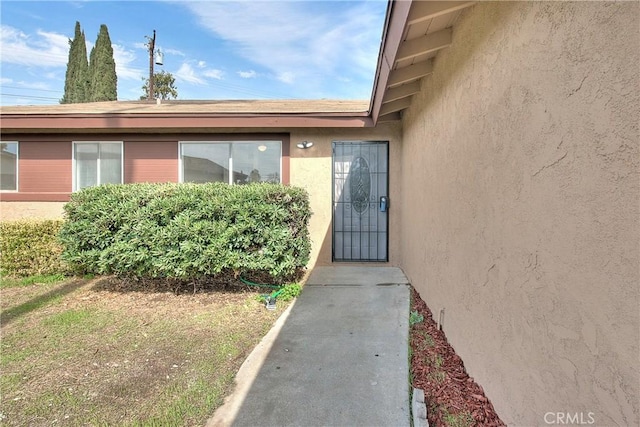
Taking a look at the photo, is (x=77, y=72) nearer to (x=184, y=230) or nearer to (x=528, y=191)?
(x=184, y=230)

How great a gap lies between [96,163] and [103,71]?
2023cm

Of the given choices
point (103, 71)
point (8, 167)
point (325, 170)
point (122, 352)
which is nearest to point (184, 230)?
point (122, 352)

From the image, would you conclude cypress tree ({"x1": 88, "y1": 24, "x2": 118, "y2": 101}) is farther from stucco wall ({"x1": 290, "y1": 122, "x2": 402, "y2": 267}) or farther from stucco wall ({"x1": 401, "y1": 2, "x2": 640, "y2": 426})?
stucco wall ({"x1": 401, "y1": 2, "x2": 640, "y2": 426})

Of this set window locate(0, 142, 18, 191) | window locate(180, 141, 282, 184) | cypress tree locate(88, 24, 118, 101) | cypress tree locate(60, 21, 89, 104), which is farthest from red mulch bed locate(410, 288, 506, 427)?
cypress tree locate(60, 21, 89, 104)

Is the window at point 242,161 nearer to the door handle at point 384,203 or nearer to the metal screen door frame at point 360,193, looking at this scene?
the metal screen door frame at point 360,193

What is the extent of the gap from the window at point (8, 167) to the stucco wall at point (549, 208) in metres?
8.61

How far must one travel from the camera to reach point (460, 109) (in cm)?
303

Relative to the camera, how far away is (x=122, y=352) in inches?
132

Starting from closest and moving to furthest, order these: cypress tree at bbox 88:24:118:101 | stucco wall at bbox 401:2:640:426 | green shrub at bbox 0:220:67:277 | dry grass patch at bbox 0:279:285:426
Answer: stucco wall at bbox 401:2:640:426
dry grass patch at bbox 0:279:285:426
green shrub at bbox 0:220:67:277
cypress tree at bbox 88:24:118:101

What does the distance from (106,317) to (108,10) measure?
16.1 metres

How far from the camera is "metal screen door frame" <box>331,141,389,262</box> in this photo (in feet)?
21.9

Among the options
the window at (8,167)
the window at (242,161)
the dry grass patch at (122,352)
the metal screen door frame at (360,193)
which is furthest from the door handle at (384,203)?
the window at (8,167)

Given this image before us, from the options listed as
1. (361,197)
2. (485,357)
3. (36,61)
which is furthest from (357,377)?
(36,61)

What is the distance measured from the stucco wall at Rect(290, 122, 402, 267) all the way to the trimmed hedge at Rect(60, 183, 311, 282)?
4.91ft
